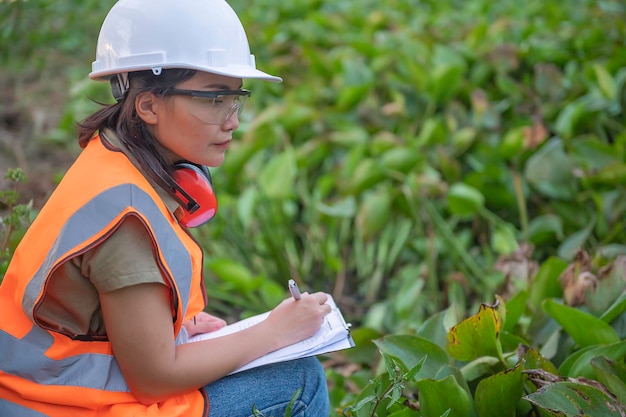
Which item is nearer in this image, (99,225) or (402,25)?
(99,225)

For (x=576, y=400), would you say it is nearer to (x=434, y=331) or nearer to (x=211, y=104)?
(x=434, y=331)

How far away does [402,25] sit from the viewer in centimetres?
428

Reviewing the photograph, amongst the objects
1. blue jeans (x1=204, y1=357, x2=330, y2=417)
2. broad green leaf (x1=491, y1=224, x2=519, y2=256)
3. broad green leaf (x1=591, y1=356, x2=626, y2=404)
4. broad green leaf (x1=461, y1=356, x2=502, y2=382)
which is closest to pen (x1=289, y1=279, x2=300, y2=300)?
blue jeans (x1=204, y1=357, x2=330, y2=417)

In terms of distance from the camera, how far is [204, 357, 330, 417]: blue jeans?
1342 millimetres

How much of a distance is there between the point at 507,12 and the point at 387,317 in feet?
A: 8.23

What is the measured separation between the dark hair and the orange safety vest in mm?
33

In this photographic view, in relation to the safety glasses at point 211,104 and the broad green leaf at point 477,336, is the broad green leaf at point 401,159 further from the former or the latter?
the safety glasses at point 211,104

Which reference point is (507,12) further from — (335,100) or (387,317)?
(387,317)

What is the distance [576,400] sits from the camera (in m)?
1.39

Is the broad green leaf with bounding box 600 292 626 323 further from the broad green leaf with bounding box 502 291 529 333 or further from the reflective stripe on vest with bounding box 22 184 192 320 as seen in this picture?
the reflective stripe on vest with bounding box 22 184 192 320

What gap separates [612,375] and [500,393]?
21 cm

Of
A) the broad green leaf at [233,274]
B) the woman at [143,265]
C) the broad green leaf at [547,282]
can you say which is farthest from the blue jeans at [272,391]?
the broad green leaf at [233,274]

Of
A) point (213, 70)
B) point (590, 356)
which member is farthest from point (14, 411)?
point (590, 356)

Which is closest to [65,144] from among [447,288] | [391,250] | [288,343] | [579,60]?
[391,250]
